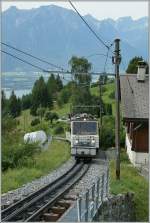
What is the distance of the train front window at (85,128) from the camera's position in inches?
1190

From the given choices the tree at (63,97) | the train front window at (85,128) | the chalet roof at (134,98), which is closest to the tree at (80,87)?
the tree at (63,97)

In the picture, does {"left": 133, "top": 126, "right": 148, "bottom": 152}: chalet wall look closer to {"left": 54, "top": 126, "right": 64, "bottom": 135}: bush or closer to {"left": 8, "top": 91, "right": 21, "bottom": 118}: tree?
{"left": 54, "top": 126, "right": 64, "bottom": 135}: bush

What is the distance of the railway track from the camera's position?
13.1m

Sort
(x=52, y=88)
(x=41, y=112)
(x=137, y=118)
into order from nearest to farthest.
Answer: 1. (x=137, y=118)
2. (x=41, y=112)
3. (x=52, y=88)

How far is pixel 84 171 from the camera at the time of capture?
25.0 metres

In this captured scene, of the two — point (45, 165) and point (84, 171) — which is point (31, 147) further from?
point (84, 171)

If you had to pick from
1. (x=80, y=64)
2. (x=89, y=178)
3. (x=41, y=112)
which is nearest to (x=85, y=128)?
(x=89, y=178)

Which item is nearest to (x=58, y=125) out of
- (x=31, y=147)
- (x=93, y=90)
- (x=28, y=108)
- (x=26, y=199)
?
(x=93, y=90)

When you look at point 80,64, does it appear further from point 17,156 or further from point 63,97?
point 17,156

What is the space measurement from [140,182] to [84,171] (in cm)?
380

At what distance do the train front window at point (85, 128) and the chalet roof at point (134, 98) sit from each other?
1897 mm

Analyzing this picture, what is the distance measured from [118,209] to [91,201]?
3.98 metres

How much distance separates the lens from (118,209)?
54.3 ft

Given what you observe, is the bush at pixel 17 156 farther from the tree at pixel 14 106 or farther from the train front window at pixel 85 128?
the tree at pixel 14 106
